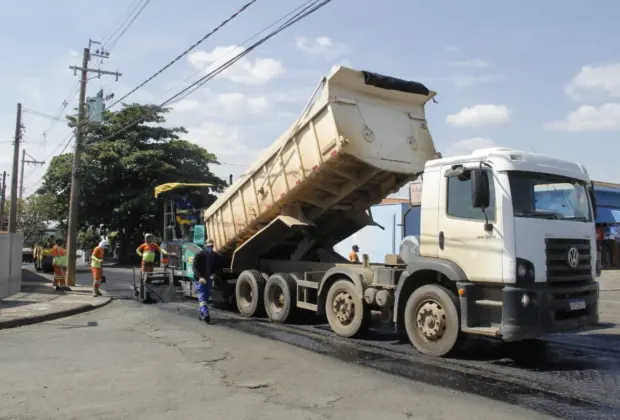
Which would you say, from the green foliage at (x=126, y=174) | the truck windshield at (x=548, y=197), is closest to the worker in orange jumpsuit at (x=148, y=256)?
the truck windshield at (x=548, y=197)

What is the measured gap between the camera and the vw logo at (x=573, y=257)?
6.94 m

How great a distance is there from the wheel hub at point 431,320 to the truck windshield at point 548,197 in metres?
1.57

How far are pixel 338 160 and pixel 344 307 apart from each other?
2314 mm

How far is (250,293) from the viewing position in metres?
11.4

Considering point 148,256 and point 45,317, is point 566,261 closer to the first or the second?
point 45,317

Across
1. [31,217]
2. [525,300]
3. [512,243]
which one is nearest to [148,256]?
[512,243]

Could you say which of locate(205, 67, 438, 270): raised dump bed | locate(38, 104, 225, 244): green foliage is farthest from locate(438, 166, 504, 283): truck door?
locate(38, 104, 225, 244): green foliage

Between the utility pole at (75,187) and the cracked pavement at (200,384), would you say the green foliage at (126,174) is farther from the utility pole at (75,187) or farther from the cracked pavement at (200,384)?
the cracked pavement at (200,384)

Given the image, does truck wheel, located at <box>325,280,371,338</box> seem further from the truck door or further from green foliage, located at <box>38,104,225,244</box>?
green foliage, located at <box>38,104,225,244</box>

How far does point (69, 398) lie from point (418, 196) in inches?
203

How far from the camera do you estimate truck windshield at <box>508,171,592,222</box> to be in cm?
679

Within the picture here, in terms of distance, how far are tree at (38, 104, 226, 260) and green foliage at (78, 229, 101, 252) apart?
15.3ft

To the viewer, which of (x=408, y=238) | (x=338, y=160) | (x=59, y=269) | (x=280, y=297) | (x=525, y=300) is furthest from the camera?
(x=59, y=269)

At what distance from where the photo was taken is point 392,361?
23.1 ft
